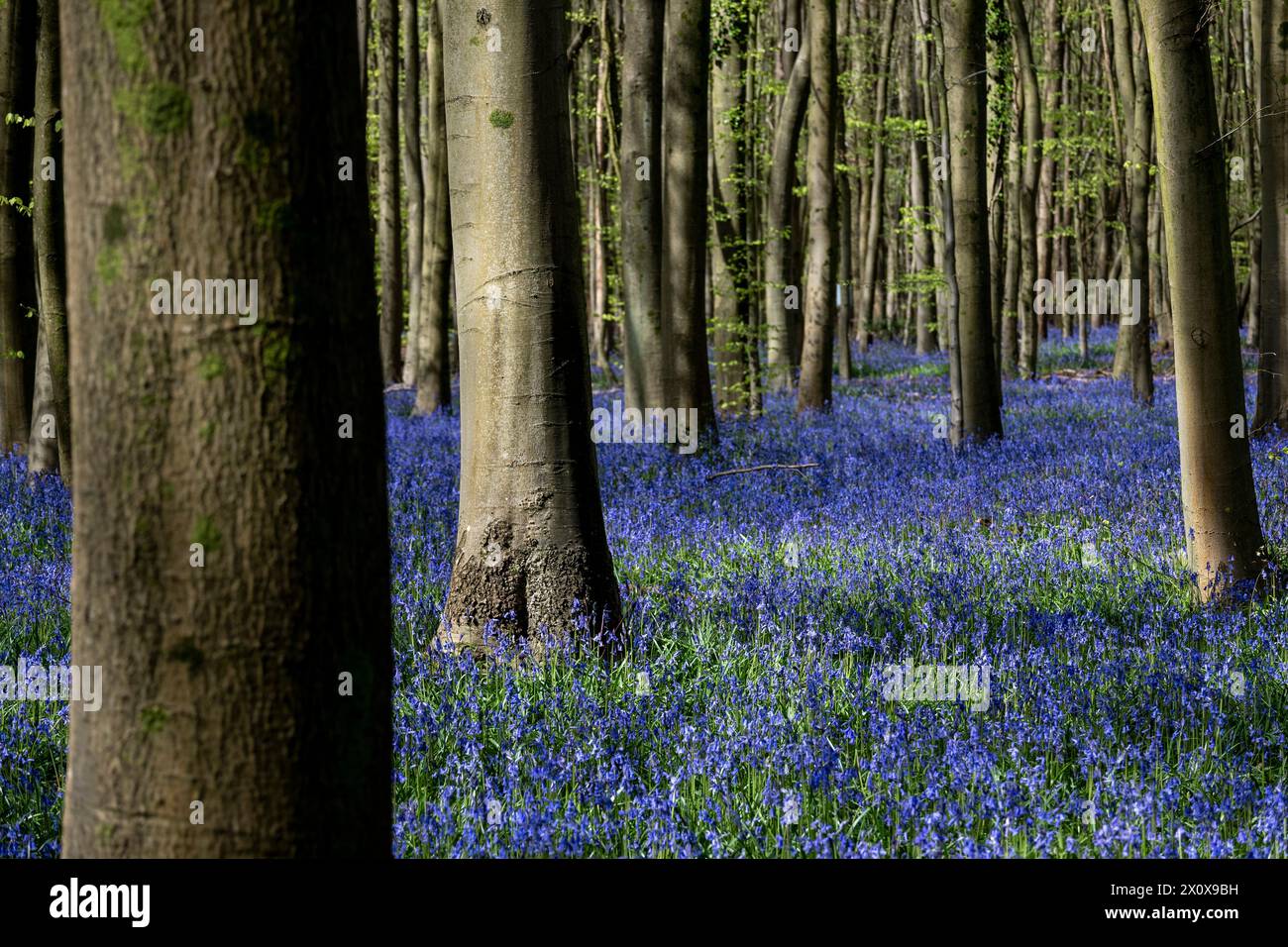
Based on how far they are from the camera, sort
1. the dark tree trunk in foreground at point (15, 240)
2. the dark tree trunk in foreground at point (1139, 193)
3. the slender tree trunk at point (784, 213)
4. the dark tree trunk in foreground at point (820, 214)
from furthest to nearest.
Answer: the slender tree trunk at point (784, 213), the dark tree trunk in foreground at point (1139, 193), the dark tree trunk in foreground at point (820, 214), the dark tree trunk in foreground at point (15, 240)

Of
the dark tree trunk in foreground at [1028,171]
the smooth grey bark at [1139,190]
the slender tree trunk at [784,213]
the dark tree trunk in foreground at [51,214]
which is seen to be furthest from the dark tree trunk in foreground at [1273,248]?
the dark tree trunk in foreground at [51,214]

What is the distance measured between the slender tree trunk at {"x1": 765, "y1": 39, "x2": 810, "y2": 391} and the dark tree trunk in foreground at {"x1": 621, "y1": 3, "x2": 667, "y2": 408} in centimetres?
463

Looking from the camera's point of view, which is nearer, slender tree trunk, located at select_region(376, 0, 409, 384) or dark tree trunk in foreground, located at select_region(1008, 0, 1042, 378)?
dark tree trunk in foreground, located at select_region(1008, 0, 1042, 378)

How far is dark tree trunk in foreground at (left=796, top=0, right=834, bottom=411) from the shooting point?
15442mm

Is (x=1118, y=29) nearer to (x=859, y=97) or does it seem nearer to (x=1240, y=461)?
(x=1240, y=461)

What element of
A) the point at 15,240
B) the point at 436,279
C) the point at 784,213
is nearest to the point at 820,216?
the point at 784,213

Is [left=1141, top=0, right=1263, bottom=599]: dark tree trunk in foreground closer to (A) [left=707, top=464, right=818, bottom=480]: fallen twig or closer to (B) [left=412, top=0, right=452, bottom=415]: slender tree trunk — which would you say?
(A) [left=707, top=464, right=818, bottom=480]: fallen twig

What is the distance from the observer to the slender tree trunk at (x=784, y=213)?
1591 cm

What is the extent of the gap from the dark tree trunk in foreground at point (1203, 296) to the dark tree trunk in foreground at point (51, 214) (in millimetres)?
7366

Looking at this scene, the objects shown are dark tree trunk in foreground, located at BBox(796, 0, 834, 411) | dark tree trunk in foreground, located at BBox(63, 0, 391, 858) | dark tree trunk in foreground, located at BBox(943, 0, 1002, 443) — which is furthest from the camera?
dark tree trunk in foreground, located at BBox(796, 0, 834, 411)

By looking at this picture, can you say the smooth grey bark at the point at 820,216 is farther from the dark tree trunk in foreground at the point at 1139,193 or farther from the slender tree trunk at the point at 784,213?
the dark tree trunk in foreground at the point at 1139,193

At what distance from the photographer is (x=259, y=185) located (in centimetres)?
214

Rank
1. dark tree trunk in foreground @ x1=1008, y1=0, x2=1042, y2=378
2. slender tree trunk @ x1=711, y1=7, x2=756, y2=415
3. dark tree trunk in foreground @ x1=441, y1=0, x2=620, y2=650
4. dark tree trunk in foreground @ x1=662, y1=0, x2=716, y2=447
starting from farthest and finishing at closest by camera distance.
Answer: dark tree trunk in foreground @ x1=1008, y1=0, x2=1042, y2=378, slender tree trunk @ x1=711, y1=7, x2=756, y2=415, dark tree trunk in foreground @ x1=662, y1=0, x2=716, y2=447, dark tree trunk in foreground @ x1=441, y1=0, x2=620, y2=650

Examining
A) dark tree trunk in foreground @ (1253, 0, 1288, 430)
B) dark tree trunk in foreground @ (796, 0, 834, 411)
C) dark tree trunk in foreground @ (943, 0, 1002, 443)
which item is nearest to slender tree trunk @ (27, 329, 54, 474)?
dark tree trunk in foreground @ (943, 0, 1002, 443)
